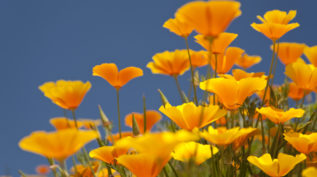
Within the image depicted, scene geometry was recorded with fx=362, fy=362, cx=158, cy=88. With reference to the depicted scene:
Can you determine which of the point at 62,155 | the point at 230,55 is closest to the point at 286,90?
the point at 230,55

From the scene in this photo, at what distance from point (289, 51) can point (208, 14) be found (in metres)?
1.12

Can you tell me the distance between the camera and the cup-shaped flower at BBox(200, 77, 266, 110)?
102 centimetres

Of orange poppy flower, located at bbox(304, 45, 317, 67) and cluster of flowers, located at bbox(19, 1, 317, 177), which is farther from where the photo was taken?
orange poppy flower, located at bbox(304, 45, 317, 67)

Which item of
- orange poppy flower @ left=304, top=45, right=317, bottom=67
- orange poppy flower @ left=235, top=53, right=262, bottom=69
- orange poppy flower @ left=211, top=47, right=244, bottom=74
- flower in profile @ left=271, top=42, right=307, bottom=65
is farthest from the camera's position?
orange poppy flower @ left=235, top=53, right=262, bottom=69

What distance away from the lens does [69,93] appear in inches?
43.3

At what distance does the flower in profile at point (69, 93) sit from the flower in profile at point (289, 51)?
3.23ft

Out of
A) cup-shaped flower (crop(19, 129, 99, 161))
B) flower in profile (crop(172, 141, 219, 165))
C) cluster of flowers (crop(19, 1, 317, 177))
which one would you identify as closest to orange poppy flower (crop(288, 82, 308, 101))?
cluster of flowers (crop(19, 1, 317, 177))

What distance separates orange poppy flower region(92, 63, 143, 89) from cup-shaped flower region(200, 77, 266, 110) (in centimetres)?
27

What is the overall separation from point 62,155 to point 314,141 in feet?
2.20

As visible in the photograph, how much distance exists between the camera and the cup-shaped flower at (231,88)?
3.35 ft

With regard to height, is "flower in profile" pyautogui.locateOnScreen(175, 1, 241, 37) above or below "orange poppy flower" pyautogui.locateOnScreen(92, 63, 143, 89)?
above

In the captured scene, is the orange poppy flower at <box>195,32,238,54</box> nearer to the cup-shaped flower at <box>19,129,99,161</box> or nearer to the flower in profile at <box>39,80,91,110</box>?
the flower in profile at <box>39,80,91,110</box>

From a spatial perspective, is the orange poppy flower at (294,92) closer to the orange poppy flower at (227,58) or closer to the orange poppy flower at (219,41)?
the orange poppy flower at (227,58)

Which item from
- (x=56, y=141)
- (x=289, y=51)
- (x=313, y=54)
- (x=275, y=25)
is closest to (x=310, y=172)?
(x=56, y=141)
